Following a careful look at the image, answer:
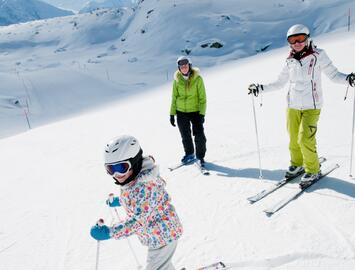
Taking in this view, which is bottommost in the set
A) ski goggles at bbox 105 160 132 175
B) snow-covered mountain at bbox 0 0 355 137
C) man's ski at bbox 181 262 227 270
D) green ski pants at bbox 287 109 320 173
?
man's ski at bbox 181 262 227 270

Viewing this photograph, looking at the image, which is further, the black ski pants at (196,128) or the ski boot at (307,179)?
the black ski pants at (196,128)

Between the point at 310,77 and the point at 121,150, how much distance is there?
9.85 ft

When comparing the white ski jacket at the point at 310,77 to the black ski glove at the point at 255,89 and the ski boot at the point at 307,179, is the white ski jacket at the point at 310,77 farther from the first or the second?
the ski boot at the point at 307,179

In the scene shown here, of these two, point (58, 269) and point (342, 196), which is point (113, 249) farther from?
point (342, 196)

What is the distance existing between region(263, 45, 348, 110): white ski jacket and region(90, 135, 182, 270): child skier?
2685 mm

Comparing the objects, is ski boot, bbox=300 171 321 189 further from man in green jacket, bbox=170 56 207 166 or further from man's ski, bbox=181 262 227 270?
man in green jacket, bbox=170 56 207 166

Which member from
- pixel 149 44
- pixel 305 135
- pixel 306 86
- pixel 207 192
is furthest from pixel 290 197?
pixel 149 44

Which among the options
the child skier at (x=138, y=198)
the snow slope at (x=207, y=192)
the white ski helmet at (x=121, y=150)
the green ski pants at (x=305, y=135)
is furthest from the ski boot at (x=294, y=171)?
the white ski helmet at (x=121, y=150)

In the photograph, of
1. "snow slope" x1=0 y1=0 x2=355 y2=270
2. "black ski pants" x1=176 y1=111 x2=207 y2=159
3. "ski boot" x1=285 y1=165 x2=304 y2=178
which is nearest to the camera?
"snow slope" x1=0 y1=0 x2=355 y2=270

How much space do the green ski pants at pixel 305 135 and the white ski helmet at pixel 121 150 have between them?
278 centimetres

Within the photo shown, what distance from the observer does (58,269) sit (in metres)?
4.13

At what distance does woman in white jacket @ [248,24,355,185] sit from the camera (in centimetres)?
456

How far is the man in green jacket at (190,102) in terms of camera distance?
6156 millimetres

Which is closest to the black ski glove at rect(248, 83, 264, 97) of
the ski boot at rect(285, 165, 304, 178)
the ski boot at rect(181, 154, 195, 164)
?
the ski boot at rect(285, 165, 304, 178)
